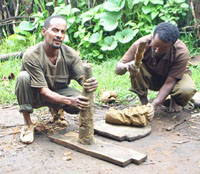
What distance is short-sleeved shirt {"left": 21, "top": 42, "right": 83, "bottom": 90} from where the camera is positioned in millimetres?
3234

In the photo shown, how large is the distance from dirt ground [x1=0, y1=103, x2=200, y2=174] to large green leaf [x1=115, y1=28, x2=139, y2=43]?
2.53 metres

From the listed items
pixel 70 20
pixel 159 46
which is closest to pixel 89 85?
pixel 159 46

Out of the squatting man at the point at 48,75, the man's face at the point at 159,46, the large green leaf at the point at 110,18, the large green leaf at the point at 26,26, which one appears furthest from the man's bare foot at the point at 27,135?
the large green leaf at the point at 26,26

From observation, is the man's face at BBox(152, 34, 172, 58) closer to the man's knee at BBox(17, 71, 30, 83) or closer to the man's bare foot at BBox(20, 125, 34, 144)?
the man's knee at BBox(17, 71, 30, 83)

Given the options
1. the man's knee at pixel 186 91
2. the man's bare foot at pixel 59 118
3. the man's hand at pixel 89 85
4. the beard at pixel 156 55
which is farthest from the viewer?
the man's knee at pixel 186 91

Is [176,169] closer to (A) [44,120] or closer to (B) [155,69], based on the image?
(B) [155,69]

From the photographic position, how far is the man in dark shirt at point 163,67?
3627 mm

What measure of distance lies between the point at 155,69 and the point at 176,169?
1.53m

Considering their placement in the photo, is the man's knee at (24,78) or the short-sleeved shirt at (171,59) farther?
the short-sleeved shirt at (171,59)

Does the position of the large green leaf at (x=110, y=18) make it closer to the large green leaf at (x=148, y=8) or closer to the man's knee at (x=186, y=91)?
the large green leaf at (x=148, y=8)

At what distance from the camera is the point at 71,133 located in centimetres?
346

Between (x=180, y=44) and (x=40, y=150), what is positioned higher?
(x=180, y=44)

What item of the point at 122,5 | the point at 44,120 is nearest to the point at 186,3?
the point at 122,5

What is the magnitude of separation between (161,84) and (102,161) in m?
1.65
